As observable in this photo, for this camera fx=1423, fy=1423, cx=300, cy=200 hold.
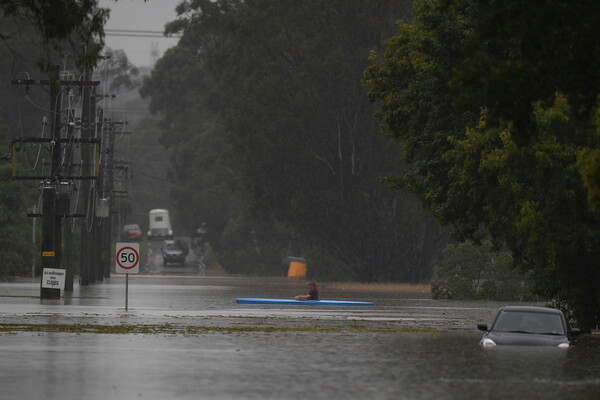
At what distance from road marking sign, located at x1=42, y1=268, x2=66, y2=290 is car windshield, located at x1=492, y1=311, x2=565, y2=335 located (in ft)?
87.5

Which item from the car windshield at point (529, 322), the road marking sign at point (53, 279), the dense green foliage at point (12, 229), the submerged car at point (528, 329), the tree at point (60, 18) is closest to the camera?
the tree at point (60, 18)

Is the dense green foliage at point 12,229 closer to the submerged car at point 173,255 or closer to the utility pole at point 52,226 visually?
the utility pole at point 52,226

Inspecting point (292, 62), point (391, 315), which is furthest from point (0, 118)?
point (391, 315)

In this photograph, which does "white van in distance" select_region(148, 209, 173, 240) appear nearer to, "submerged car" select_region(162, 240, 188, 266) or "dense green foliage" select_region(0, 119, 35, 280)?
"submerged car" select_region(162, 240, 188, 266)

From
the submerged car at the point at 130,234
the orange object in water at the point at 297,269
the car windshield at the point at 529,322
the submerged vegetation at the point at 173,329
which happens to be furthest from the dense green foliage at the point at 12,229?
the car windshield at the point at 529,322

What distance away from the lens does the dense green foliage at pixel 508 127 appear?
1989cm

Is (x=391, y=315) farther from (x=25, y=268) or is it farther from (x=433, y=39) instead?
(x=25, y=268)

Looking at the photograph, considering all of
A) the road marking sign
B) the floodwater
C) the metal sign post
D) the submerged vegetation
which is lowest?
the floodwater

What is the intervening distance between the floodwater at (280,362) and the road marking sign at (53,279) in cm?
1007

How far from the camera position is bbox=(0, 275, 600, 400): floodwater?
1783cm

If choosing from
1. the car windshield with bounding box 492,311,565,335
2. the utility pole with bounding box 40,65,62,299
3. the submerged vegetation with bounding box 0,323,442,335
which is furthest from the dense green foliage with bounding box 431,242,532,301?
the car windshield with bounding box 492,311,565,335

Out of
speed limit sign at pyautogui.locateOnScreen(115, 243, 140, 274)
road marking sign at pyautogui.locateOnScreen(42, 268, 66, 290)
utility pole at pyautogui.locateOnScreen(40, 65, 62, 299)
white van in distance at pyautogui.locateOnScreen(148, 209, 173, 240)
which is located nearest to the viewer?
speed limit sign at pyautogui.locateOnScreen(115, 243, 140, 274)

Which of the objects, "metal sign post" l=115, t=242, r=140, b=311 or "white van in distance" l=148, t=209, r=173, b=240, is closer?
"metal sign post" l=115, t=242, r=140, b=311

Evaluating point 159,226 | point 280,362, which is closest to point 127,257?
point 280,362
